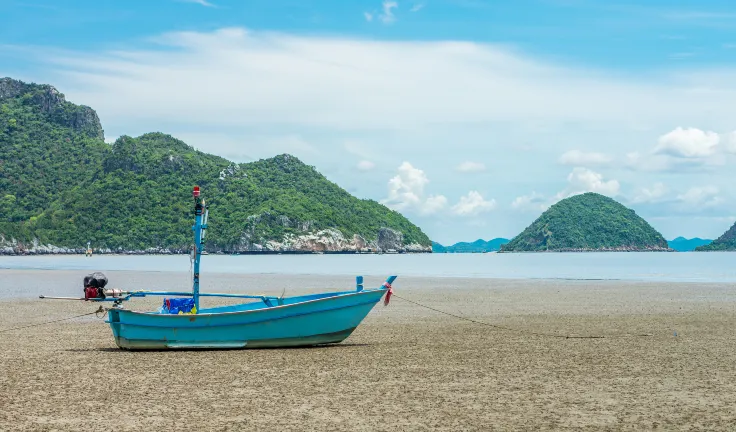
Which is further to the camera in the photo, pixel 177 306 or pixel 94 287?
pixel 94 287

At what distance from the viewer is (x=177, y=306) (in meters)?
21.1

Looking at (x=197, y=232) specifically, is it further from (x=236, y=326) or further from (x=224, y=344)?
(x=224, y=344)

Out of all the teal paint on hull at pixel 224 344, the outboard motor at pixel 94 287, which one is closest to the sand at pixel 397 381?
the teal paint on hull at pixel 224 344

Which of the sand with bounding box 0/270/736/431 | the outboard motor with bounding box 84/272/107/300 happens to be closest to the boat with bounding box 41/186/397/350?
the sand with bounding box 0/270/736/431

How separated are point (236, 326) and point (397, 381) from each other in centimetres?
570

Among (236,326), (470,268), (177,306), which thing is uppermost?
(470,268)

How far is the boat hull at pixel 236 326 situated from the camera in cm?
1970

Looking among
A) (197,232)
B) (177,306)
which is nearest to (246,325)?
(177,306)

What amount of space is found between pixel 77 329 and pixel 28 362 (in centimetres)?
753

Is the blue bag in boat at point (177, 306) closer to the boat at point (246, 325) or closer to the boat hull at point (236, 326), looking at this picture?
the boat at point (246, 325)

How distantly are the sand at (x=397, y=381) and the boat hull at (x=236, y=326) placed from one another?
1.05 ft

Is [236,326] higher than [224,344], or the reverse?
[236,326]

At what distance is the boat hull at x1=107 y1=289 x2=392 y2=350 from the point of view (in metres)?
19.7

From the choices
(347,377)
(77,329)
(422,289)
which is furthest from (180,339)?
(422,289)
